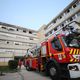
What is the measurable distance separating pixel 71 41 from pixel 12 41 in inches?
1330

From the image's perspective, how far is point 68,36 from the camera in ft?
21.4

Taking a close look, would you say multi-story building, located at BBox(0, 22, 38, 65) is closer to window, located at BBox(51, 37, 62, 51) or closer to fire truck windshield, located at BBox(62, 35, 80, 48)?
window, located at BBox(51, 37, 62, 51)

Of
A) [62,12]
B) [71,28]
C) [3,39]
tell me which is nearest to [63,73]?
[71,28]

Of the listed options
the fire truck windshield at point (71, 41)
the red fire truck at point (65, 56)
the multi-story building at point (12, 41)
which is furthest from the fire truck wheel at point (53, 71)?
the multi-story building at point (12, 41)

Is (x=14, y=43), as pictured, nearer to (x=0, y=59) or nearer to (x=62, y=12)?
(x=0, y=59)

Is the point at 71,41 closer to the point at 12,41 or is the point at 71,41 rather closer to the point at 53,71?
the point at 53,71

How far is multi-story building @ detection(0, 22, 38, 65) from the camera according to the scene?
3525 centimetres

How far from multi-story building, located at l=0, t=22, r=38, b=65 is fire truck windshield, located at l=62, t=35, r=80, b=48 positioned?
30730mm

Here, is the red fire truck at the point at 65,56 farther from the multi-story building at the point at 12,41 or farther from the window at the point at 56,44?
the multi-story building at the point at 12,41

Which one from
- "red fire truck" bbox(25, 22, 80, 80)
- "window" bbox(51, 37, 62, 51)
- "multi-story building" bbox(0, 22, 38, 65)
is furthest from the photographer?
"multi-story building" bbox(0, 22, 38, 65)

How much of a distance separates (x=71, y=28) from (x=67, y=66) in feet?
6.91

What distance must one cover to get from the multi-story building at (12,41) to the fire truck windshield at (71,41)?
30.7 metres

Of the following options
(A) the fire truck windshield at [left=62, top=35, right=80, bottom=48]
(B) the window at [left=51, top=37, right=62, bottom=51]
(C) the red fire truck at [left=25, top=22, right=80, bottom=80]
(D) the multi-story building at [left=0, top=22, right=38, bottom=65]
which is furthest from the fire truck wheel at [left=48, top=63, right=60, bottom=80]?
(D) the multi-story building at [left=0, top=22, right=38, bottom=65]

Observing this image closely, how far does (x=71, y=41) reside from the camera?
21.3ft
